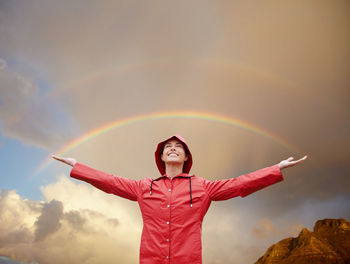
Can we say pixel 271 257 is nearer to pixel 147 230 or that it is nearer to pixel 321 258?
pixel 321 258

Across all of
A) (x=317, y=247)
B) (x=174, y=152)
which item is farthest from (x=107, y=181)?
(x=317, y=247)

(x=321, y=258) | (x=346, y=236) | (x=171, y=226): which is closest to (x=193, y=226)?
(x=171, y=226)

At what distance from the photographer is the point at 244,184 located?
6.28 metres

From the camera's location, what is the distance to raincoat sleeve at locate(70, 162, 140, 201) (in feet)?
21.5

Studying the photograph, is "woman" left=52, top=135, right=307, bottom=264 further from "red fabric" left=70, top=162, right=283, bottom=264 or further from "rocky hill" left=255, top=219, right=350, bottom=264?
"rocky hill" left=255, top=219, right=350, bottom=264

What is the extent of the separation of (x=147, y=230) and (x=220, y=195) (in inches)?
69.5

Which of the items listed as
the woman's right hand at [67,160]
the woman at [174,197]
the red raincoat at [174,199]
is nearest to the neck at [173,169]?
the woman at [174,197]

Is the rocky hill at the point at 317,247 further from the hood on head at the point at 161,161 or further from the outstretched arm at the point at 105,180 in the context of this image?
the outstretched arm at the point at 105,180

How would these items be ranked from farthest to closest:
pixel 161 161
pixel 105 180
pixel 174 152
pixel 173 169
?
1. pixel 161 161
2. pixel 174 152
3. pixel 173 169
4. pixel 105 180

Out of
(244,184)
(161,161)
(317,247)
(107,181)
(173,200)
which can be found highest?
(317,247)

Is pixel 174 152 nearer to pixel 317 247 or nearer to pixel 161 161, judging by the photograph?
pixel 161 161

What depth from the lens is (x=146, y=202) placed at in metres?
6.46

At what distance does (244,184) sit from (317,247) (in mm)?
110853

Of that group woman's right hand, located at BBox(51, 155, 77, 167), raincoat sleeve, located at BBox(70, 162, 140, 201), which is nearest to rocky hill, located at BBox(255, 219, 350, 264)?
raincoat sleeve, located at BBox(70, 162, 140, 201)
